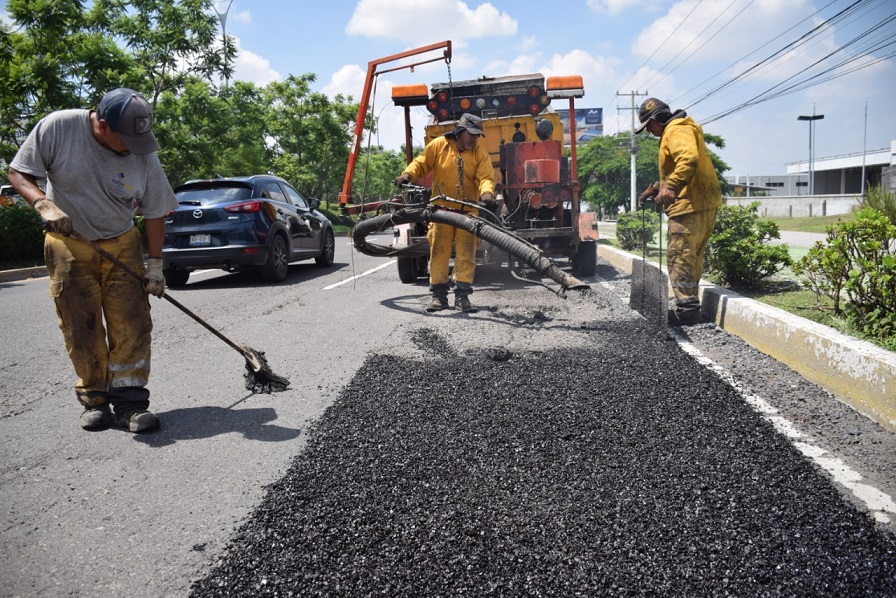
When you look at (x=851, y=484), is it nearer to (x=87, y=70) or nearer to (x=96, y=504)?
(x=96, y=504)

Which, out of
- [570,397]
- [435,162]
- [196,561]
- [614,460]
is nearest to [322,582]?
[196,561]

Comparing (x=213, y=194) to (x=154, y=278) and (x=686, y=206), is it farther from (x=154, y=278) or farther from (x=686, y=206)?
(x=686, y=206)

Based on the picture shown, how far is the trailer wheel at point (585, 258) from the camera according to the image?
10.0 metres

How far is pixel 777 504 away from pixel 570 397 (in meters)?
1.48

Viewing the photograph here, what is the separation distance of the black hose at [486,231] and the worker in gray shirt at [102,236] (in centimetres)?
352

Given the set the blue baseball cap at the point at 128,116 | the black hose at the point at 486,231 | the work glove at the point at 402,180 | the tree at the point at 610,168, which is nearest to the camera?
the blue baseball cap at the point at 128,116

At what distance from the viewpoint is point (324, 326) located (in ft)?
21.6

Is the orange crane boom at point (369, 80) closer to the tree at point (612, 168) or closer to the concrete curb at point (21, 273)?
the concrete curb at point (21, 273)

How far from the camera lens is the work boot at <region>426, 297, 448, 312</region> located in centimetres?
729

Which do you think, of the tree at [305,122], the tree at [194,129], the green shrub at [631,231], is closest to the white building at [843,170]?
the tree at [305,122]

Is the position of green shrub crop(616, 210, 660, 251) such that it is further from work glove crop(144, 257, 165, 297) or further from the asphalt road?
work glove crop(144, 257, 165, 297)

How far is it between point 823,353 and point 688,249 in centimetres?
204

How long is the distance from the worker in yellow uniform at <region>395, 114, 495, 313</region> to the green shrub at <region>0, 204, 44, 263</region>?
11530mm

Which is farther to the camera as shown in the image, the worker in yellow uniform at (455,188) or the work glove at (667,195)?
the worker in yellow uniform at (455,188)
